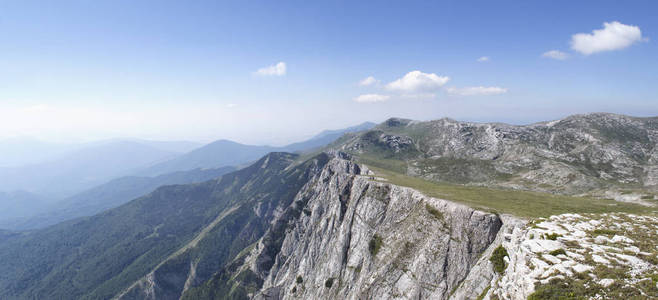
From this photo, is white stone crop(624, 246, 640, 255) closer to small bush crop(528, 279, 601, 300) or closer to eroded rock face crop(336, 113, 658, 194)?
small bush crop(528, 279, 601, 300)

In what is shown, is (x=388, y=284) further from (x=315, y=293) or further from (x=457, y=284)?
(x=315, y=293)

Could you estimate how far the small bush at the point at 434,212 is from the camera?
223 feet

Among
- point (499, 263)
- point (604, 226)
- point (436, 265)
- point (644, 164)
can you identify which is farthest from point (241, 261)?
point (644, 164)

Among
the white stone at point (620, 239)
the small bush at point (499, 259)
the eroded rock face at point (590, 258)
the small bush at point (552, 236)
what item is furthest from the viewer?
the small bush at point (499, 259)

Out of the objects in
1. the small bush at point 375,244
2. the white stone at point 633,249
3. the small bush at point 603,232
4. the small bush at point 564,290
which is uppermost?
the white stone at point 633,249

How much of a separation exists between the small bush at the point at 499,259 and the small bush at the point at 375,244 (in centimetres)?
3858

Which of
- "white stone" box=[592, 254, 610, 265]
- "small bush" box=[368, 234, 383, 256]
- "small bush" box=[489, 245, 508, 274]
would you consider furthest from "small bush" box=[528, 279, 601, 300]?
"small bush" box=[368, 234, 383, 256]

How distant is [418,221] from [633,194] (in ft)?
324

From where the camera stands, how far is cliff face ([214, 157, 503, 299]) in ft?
194

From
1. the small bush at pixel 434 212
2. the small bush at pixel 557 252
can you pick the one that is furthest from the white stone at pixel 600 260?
the small bush at pixel 434 212

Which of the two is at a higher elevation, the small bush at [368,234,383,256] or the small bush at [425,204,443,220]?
the small bush at [425,204,443,220]

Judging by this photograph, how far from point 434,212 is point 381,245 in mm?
21554

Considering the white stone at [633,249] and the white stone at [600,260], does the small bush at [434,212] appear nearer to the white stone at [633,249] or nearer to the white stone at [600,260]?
the white stone at [633,249]

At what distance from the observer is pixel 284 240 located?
16388 centimetres
